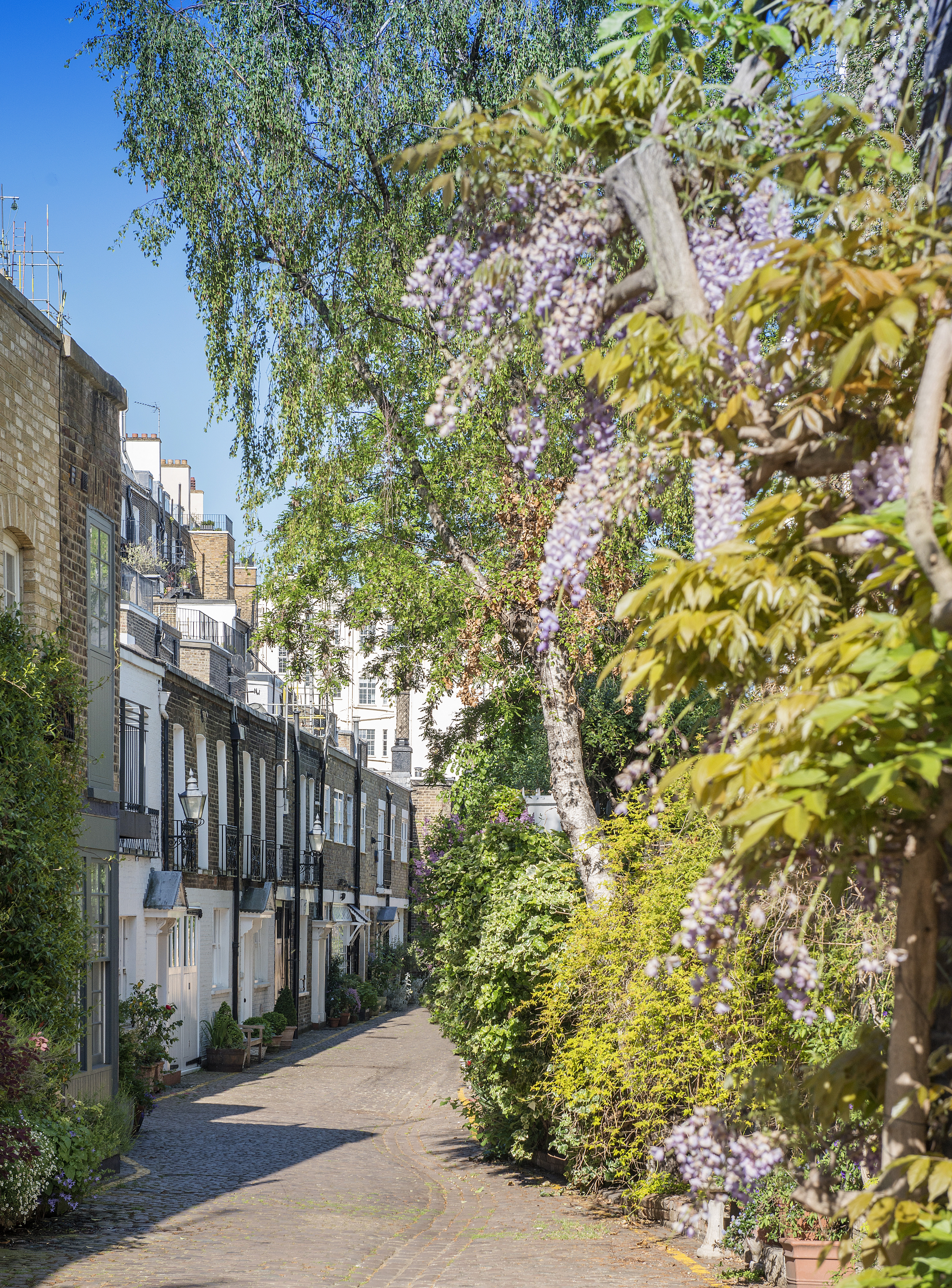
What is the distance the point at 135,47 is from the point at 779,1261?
12.7m

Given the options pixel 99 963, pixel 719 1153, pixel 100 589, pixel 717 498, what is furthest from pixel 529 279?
pixel 99 963

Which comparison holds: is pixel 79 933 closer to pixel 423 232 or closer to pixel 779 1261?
pixel 779 1261

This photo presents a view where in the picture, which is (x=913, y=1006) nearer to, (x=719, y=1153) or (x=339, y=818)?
(x=719, y=1153)

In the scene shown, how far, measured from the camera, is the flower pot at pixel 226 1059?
25.7m

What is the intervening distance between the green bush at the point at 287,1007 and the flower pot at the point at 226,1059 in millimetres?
5737

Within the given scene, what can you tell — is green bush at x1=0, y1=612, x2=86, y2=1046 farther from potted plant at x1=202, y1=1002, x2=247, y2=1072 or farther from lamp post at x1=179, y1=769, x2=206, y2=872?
potted plant at x1=202, y1=1002, x2=247, y2=1072

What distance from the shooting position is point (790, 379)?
4.07m

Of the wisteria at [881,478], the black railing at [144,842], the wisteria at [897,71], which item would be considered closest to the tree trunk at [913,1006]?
the wisteria at [881,478]

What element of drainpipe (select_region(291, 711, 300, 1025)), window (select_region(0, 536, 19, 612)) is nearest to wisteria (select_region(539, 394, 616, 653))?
window (select_region(0, 536, 19, 612))

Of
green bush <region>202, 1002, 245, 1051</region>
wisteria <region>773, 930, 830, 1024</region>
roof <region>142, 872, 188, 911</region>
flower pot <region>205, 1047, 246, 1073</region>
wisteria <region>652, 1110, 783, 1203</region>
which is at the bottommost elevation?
flower pot <region>205, 1047, 246, 1073</region>

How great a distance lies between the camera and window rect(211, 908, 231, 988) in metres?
27.3

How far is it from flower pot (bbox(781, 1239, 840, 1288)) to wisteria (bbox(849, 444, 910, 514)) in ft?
20.4

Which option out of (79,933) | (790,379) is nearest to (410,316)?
(79,933)

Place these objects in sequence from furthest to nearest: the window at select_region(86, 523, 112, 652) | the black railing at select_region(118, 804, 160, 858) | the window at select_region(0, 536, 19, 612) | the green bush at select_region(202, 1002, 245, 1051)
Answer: the green bush at select_region(202, 1002, 245, 1051) < the black railing at select_region(118, 804, 160, 858) < the window at select_region(86, 523, 112, 652) < the window at select_region(0, 536, 19, 612)
